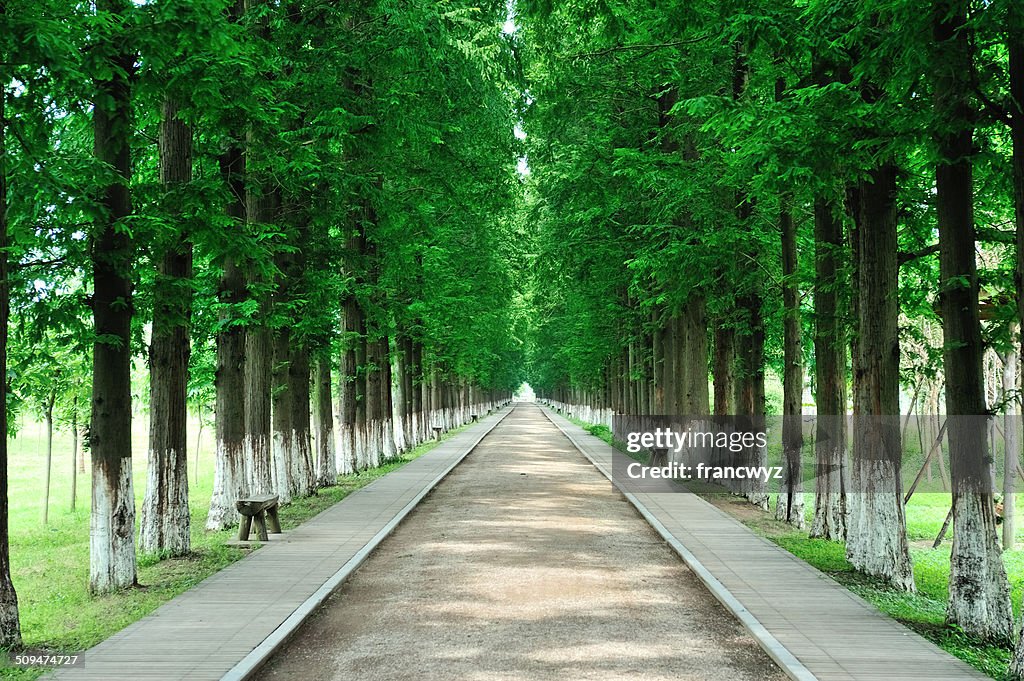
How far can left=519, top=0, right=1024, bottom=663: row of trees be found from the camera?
9336mm

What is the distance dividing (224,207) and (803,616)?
989cm

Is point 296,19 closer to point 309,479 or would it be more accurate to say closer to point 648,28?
point 648,28

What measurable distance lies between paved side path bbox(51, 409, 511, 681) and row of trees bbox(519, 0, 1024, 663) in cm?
685

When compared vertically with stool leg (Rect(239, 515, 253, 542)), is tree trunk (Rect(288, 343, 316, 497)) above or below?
above

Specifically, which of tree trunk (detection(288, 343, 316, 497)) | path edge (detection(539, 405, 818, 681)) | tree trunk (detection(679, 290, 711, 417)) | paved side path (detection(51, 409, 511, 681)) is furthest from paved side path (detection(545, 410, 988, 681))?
tree trunk (detection(288, 343, 316, 497))

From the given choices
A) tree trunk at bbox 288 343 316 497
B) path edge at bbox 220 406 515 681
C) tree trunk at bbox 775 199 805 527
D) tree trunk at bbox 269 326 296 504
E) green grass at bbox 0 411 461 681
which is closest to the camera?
path edge at bbox 220 406 515 681

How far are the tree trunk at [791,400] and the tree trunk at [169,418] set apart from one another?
10.7 m

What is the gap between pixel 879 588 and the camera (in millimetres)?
11602

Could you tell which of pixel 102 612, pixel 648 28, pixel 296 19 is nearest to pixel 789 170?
pixel 648 28

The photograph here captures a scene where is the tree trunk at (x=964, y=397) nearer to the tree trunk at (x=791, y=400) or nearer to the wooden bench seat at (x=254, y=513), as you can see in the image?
the tree trunk at (x=791, y=400)

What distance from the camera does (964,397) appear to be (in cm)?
970

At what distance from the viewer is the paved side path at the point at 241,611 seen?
25.6 feet

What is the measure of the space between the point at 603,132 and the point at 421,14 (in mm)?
7554

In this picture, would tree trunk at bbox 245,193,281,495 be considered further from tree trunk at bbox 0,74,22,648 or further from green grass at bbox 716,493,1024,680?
green grass at bbox 716,493,1024,680
